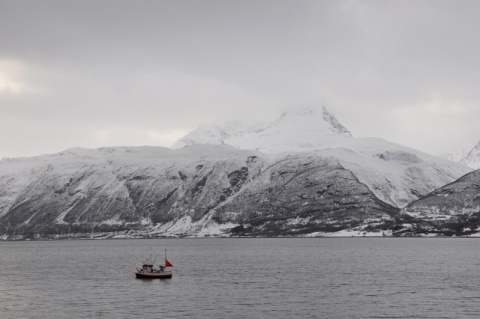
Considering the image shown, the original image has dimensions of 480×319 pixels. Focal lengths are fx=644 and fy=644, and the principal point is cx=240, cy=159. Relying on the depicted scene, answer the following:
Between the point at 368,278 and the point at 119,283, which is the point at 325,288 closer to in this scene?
the point at 368,278

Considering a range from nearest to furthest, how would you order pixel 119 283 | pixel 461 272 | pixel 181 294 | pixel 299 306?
pixel 299 306
pixel 181 294
pixel 119 283
pixel 461 272

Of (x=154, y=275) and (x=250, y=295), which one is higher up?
(x=154, y=275)

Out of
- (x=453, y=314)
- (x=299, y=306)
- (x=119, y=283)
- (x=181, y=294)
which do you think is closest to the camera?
(x=453, y=314)

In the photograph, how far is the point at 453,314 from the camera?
115 m

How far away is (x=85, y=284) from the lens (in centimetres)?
16862

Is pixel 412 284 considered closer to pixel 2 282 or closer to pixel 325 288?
pixel 325 288

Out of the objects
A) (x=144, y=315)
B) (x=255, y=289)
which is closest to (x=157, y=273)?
(x=255, y=289)

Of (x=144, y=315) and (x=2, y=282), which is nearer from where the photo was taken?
(x=144, y=315)

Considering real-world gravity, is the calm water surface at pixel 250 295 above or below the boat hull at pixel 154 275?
below

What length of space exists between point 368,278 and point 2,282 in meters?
101

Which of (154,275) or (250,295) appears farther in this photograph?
(154,275)

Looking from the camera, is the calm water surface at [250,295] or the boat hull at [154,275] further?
the boat hull at [154,275]

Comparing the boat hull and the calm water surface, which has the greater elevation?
the boat hull

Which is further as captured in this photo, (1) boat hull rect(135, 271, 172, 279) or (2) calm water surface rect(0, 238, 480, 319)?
(1) boat hull rect(135, 271, 172, 279)
